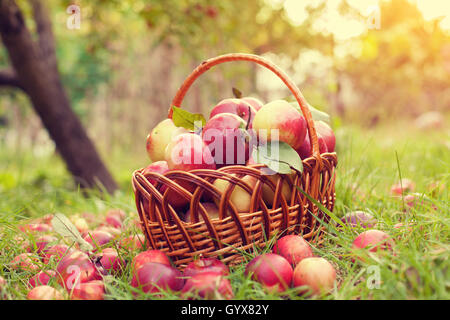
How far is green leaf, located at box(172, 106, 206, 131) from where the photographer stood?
136cm

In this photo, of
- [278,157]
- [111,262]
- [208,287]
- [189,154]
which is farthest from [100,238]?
[278,157]

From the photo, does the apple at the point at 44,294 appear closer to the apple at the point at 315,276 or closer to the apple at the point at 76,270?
the apple at the point at 76,270

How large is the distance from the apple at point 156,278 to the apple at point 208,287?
5cm

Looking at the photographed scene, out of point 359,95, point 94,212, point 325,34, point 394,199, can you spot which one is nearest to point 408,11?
point 325,34

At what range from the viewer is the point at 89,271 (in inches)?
45.8

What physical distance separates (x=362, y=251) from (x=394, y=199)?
664 millimetres

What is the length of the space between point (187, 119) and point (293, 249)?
1.81ft

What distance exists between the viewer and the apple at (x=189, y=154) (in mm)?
1233

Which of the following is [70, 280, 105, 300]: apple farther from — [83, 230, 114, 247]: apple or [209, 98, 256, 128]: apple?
[209, 98, 256, 128]: apple

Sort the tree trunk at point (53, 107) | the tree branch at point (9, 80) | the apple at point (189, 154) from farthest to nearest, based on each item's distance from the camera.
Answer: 1. the tree branch at point (9, 80)
2. the tree trunk at point (53, 107)
3. the apple at point (189, 154)

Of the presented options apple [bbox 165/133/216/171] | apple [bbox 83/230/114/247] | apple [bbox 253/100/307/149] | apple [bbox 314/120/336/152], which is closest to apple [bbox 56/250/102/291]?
apple [bbox 83/230/114/247]

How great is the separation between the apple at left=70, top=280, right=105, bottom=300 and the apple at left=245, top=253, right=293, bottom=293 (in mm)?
392

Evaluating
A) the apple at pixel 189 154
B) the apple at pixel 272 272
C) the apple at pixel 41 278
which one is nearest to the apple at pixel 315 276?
the apple at pixel 272 272
